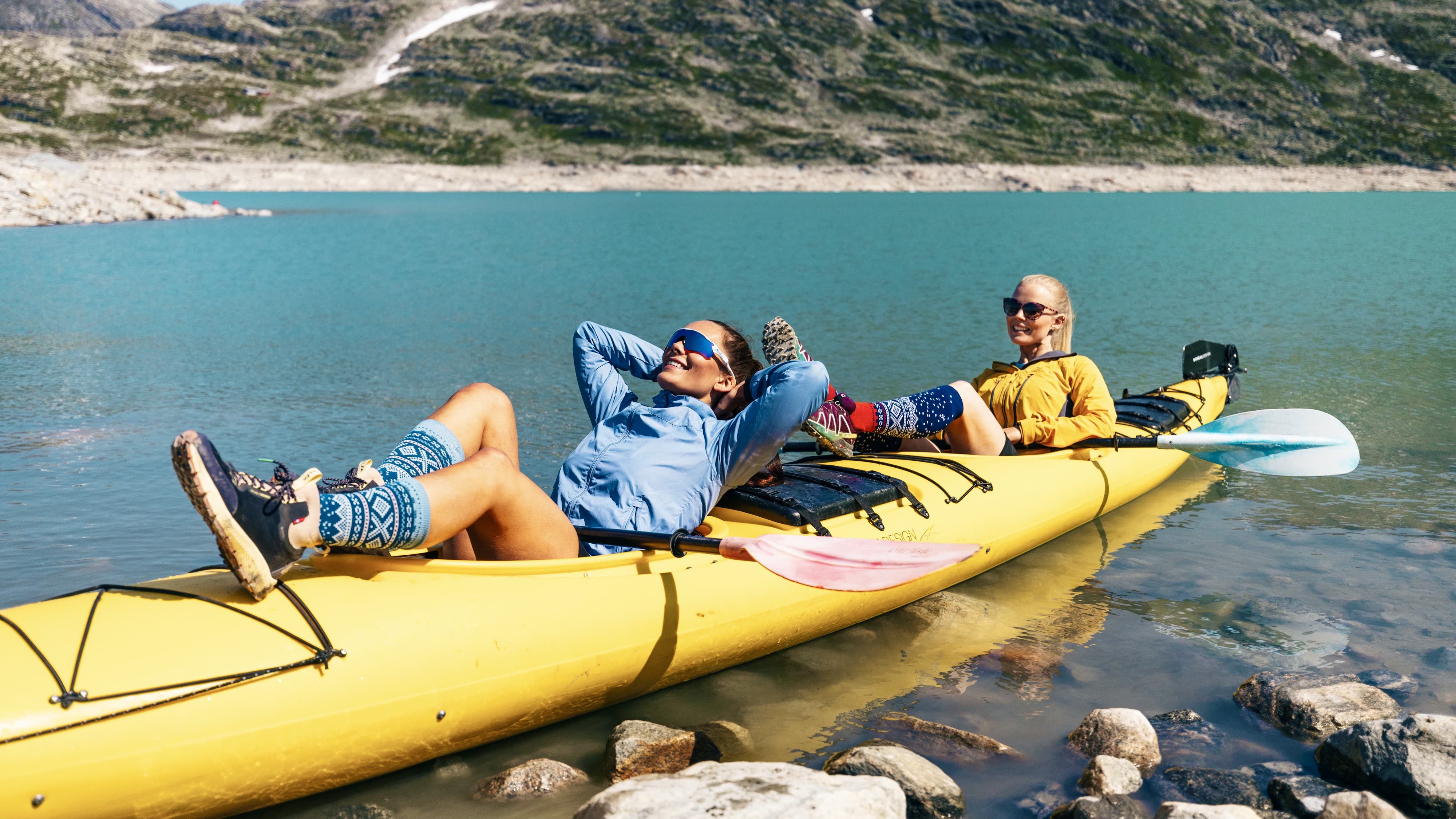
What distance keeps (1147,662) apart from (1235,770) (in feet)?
3.74

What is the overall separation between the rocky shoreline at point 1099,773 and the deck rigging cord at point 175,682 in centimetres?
68

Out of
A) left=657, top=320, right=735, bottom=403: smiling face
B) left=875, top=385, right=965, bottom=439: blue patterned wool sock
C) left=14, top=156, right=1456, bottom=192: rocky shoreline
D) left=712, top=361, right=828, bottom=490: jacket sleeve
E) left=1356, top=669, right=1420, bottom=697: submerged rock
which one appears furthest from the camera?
left=14, top=156, right=1456, bottom=192: rocky shoreline

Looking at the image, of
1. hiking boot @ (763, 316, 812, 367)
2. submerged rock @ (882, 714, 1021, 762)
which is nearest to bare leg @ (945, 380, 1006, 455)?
hiking boot @ (763, 316, 812, 367)

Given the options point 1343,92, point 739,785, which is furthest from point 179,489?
point 1343,92

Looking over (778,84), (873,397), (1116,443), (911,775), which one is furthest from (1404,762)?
(778,84)

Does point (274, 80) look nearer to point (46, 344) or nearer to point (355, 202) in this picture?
point (355, 202)

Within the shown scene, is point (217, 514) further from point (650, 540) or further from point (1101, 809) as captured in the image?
point (1101, 809)

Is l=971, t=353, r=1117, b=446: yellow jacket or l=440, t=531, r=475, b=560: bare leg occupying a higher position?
l=971, t=353, r=1117, b=446: yellow jacket

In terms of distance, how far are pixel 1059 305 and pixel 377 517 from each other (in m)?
4.69

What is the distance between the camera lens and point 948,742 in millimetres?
4398

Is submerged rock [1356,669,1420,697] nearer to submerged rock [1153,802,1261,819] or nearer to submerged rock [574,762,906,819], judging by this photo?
submerged rock [1153,802,1261,819]

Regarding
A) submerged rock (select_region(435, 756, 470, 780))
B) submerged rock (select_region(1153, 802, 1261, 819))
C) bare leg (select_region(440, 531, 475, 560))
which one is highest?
bare leg (select_region(440, 531, 475, 560))

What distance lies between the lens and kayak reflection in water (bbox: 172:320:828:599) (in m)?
3.49

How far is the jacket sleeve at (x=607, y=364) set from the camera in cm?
505
